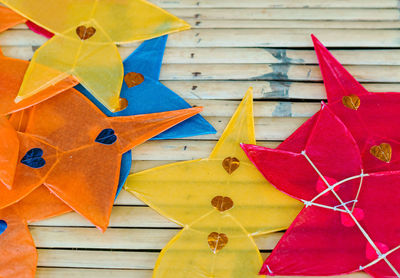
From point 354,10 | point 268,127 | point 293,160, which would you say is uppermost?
point 354,10

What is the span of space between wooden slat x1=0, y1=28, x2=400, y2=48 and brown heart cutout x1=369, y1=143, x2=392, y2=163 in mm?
342

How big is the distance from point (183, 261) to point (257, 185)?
24cm

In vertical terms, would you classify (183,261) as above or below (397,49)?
below

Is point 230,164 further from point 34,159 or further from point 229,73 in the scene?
point 34,159

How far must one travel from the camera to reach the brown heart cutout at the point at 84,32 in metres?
1.13

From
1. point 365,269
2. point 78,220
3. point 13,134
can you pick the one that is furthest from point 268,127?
point 13,134

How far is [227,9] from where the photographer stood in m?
1.23

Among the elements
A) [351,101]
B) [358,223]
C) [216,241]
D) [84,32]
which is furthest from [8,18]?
[358,223]

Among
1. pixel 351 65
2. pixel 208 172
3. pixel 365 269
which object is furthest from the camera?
pixel 351 65

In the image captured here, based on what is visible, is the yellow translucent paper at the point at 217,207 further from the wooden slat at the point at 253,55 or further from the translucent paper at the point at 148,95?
the wooden slat at the point at 253,55

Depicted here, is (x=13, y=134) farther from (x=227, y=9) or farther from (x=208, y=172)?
(x=227, y=9)

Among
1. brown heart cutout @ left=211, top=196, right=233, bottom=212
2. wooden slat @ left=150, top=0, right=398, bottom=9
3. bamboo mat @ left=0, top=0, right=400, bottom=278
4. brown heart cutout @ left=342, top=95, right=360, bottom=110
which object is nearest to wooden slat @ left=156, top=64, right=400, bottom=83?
bamboo mat @ left=0, top=0, right=400, bottom=278

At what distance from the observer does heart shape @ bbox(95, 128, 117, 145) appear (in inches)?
39.0

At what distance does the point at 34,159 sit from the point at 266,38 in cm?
71
